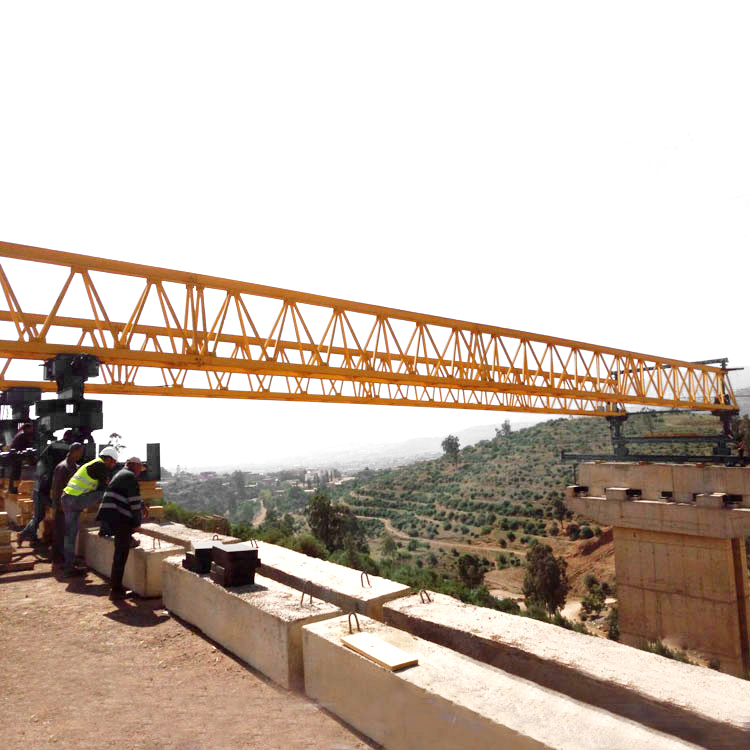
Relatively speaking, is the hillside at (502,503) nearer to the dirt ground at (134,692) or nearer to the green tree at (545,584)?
the green tree at (545,584)

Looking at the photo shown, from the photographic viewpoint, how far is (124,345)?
13.9 metres

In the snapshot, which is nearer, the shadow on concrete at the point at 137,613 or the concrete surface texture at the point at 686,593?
the shadow on concrete at the point at 137,613

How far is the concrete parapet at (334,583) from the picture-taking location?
4.64m

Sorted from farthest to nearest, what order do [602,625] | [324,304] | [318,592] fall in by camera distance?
[602,625], [324,304], [318,592]

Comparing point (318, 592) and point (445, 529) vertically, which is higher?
point (318, 592)

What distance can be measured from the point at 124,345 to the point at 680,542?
16856 millimetres

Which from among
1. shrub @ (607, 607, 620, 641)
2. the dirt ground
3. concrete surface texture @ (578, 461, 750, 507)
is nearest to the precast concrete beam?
concrete surface texture @ (578, 461, 750, 507)

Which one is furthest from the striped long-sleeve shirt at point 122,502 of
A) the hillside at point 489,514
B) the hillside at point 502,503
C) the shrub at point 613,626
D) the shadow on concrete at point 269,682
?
the hillside at point 502,503

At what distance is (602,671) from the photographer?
122 inches

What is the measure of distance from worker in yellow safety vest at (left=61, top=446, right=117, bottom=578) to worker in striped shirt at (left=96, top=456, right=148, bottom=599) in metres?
0.88

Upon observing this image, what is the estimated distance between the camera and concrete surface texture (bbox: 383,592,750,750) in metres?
2.63

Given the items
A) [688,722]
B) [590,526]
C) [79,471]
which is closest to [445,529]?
[590,526]

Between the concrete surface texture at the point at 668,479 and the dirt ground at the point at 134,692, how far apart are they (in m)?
15.7

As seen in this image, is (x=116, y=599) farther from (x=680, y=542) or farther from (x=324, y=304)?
(x=680, y=542)
